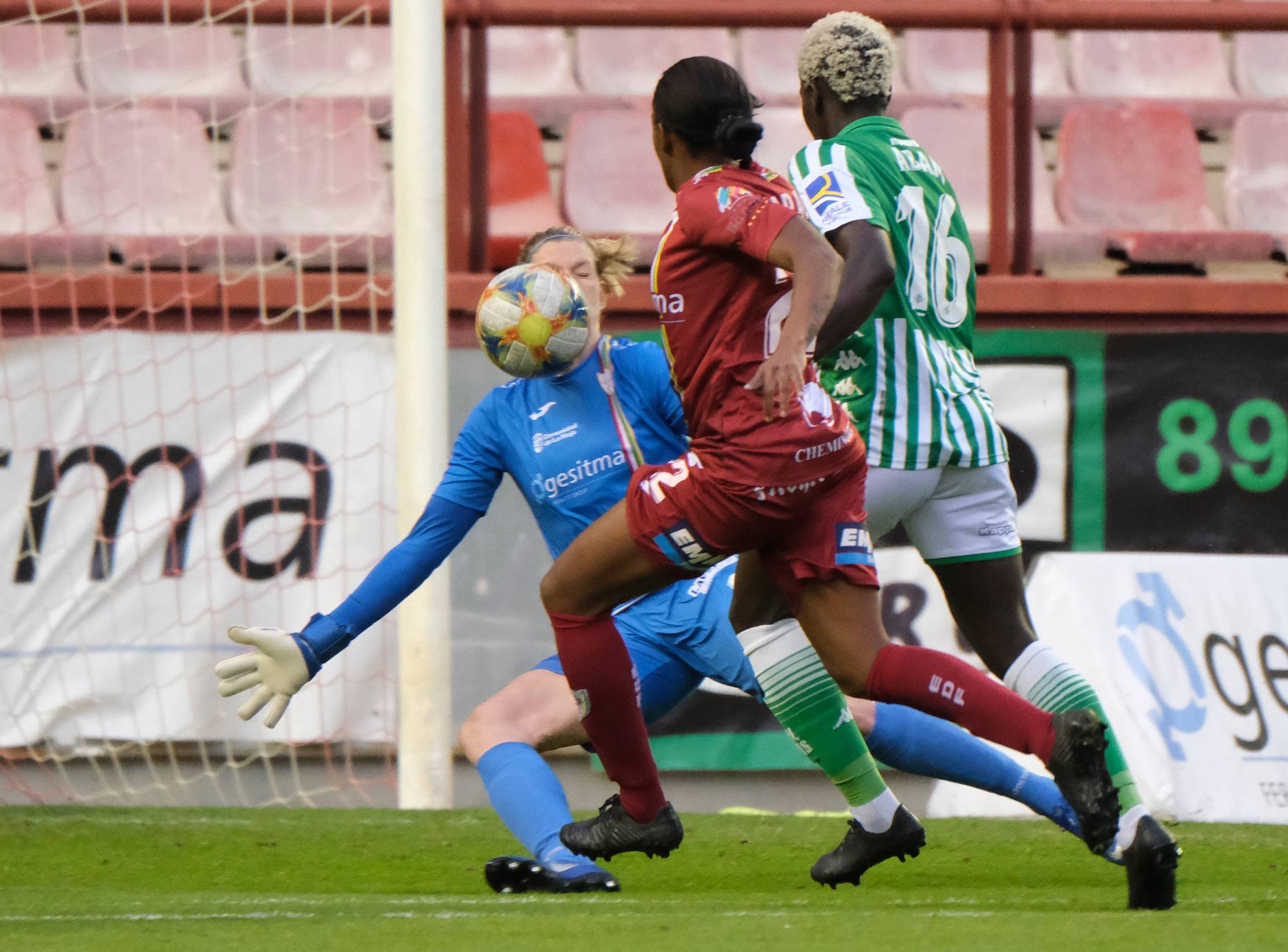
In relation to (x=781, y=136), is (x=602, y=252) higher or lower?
lower

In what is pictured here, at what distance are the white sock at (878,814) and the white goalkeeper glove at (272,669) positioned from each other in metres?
1.16

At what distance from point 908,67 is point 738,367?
5.70 metres

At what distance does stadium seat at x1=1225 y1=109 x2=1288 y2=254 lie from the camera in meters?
7.64

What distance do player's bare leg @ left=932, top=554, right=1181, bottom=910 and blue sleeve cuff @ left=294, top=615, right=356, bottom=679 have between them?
4.04 feet

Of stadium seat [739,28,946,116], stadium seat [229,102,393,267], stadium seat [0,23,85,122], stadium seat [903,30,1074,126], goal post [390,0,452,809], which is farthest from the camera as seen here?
stadium seat [903,30,1074,126]

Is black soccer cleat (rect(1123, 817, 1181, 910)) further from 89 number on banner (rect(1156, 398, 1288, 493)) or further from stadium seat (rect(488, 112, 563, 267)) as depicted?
stadium seat (rect(488, 112, 563, 267))

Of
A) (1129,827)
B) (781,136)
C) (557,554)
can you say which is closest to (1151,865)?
(1129,827)

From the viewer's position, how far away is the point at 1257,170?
25.2ft

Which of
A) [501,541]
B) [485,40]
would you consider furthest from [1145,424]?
[485,40]

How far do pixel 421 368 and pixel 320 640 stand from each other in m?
1.92

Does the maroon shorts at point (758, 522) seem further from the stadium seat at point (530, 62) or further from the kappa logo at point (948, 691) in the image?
the stadium seat at point (530, 62)

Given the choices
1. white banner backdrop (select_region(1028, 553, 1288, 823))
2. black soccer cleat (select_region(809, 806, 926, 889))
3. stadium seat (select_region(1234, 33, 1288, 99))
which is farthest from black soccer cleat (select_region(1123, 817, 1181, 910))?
stadium seat (select_region(1234, 33, 1288, 99))

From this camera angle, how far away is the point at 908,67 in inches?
335

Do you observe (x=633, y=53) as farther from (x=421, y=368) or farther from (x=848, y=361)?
(x=848, y=361)
